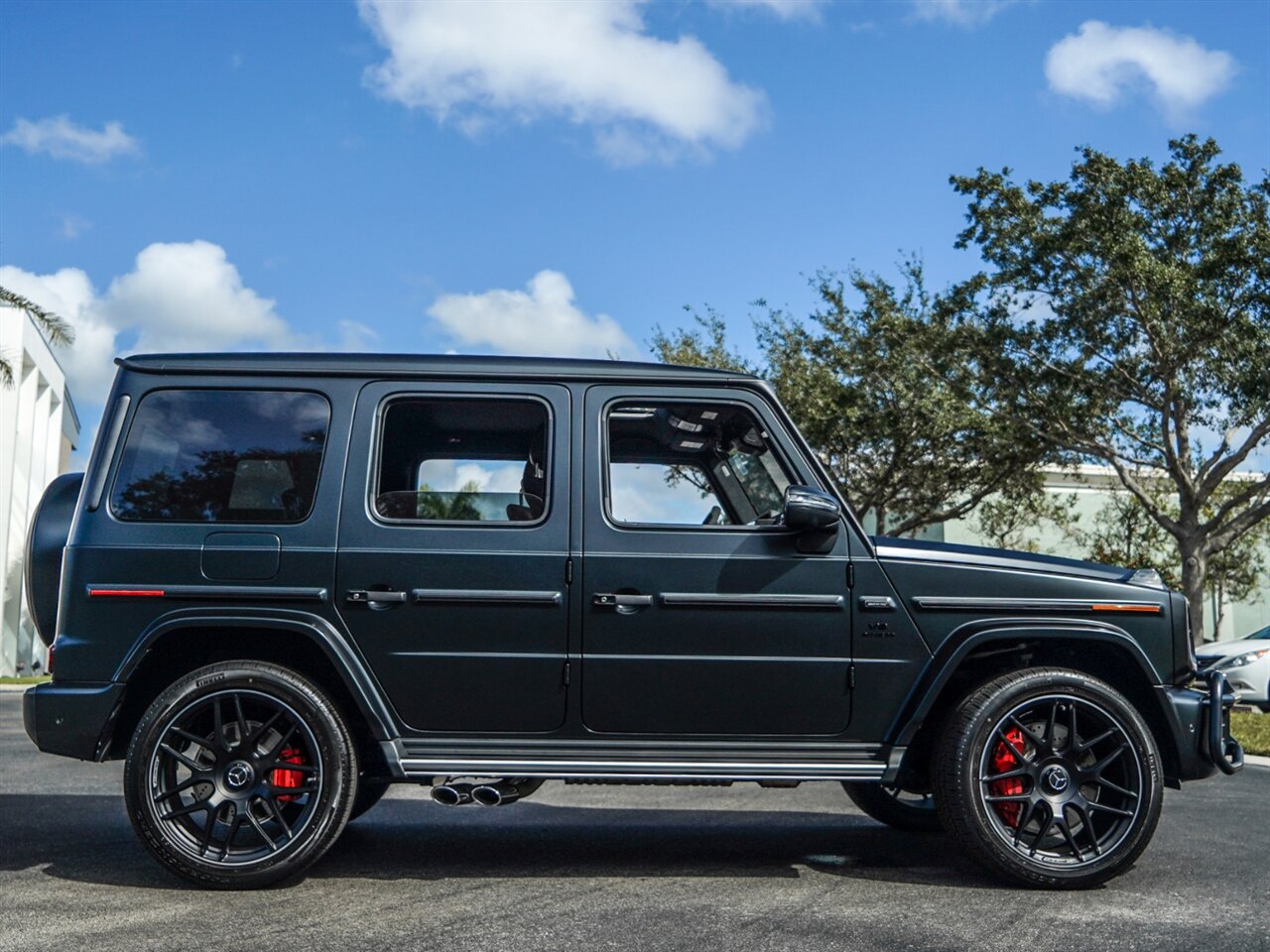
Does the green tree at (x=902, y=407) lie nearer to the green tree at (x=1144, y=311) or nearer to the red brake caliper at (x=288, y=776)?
the green tree at (x=1144, y=311)

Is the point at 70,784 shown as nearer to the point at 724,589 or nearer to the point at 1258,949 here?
the point at 724,589

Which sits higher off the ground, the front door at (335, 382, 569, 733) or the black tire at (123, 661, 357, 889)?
the front door at (335, 382, 569, 733)

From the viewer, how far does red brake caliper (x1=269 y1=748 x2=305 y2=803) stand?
5062 mm

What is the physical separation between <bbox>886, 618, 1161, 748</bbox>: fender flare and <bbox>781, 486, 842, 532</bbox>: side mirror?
2.28 feet

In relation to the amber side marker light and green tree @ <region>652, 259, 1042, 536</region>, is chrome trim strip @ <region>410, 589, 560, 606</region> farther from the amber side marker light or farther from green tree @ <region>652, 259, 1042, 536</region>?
green tree @ <region>652, 259, 1042, 536</region>

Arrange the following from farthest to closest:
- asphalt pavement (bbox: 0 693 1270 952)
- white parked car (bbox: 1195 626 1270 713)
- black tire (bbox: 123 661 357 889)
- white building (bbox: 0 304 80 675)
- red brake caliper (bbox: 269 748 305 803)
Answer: white building (bbox: 0 304 80 675) → white parked car (bbox: 1195 626 1270 713) → red brake caliper (bbox: 269 748 305 803) → black tire (bbox: 123 661 357 889) → asphalt pavement (bbox: 0 693 1270 952)

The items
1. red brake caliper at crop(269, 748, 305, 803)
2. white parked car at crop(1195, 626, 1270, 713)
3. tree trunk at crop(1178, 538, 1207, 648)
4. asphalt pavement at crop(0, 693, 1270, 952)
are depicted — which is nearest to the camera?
asphalt pavement at crop(0, 693, 1270, 952)

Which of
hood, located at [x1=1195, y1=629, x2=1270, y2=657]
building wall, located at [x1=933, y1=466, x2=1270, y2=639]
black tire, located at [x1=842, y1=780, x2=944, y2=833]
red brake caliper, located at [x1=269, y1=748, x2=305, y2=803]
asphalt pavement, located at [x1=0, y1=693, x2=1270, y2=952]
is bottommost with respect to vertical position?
asphalt pavement, located at [x1=0, y1=693, x2=1270, y2=952]

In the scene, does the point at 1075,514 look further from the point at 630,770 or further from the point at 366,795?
the point at 630,770

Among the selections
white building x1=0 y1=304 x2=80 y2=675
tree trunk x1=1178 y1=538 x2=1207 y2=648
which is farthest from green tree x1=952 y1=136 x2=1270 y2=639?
white building x1=0 y1=304 x2=80 y2=675

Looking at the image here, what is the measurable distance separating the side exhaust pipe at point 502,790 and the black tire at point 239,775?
0.49 m

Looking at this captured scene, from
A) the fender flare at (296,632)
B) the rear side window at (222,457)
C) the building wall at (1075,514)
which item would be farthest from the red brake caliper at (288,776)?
the building wall at (1075,514)

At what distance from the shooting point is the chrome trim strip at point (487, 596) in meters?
5.17

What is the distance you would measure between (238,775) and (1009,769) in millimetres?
2991
